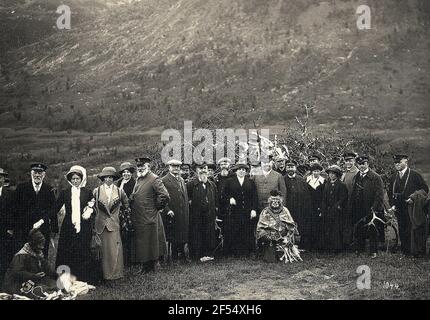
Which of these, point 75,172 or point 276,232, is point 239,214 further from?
point 75,172

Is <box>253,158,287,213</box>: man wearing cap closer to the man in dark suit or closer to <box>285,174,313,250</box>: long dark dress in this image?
<box>285,174,313,250</box>: long dark dress

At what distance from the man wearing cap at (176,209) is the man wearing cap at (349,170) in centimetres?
301

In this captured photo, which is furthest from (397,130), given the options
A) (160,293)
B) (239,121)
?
(160,293)

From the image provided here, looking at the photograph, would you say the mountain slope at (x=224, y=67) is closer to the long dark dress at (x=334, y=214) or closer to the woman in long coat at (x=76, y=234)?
the woman in long coat at (x=76, y=234)

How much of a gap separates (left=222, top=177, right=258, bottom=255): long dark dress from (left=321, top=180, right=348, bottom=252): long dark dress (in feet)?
4.29

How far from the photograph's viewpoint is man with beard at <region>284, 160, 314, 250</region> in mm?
8391

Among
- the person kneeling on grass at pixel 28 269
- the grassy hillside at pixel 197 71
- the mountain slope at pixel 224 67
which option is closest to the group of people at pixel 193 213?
the person kneeling on grass at pixel 28 269

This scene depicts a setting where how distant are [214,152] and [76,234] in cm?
541

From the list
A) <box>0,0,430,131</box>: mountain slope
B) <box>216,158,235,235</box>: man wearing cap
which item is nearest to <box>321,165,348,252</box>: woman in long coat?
<box>216,158,235,235</box>: man wearing cap

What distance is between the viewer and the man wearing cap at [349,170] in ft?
27.1

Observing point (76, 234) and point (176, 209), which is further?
point (176, 209)

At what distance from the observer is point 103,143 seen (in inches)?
603

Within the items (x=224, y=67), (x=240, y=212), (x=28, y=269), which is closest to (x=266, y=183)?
(x=240, y=212)

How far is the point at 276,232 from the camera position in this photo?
7.78m
